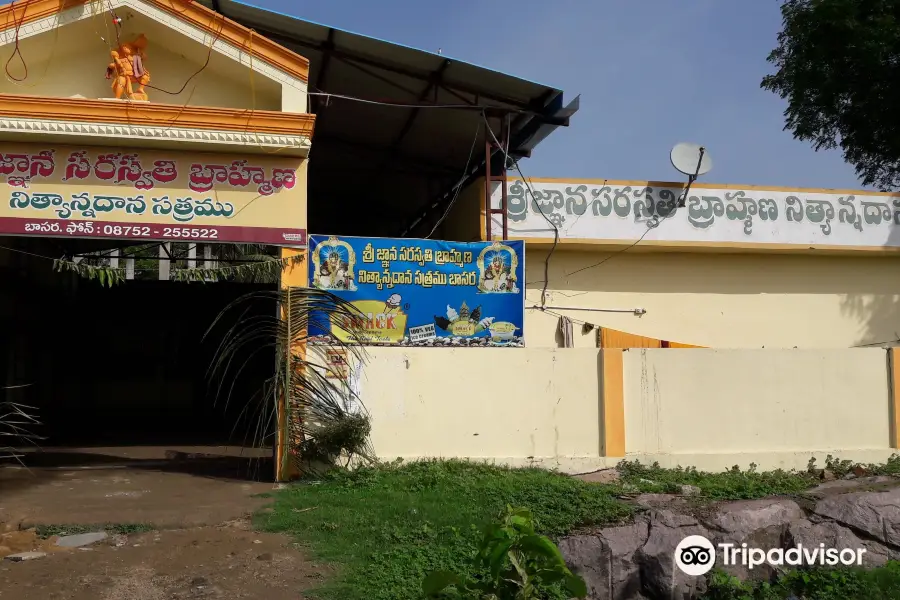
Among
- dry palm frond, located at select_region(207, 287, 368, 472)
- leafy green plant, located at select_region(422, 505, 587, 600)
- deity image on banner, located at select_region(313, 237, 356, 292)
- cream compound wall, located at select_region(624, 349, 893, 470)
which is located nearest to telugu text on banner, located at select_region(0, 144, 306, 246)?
deity image on banner, located at select_region(313, 237, 356, 292)

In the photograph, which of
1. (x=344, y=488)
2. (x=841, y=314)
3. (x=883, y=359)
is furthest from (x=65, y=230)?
(x=841, y=314)

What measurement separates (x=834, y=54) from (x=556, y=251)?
10369 mm

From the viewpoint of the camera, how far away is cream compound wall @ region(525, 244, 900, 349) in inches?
488

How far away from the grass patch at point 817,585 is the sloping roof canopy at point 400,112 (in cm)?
727

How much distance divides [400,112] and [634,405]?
6103mm

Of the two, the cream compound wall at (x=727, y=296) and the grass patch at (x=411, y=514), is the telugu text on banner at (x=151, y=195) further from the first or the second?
the cream compound wall at (x=727, y=296)

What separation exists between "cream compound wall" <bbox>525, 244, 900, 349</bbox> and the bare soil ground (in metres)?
5.59

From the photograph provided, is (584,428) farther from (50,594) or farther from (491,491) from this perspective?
(50,594)

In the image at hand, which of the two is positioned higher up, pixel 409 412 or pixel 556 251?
pixel 556 251

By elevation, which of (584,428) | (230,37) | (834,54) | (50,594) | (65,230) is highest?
(834,54)

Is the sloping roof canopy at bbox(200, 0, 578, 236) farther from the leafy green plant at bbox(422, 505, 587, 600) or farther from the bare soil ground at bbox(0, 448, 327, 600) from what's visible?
the leafy green plant at bbox(422, 505, 587, 600)

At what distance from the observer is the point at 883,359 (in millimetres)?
9859

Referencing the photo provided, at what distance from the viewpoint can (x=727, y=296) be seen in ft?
42.2

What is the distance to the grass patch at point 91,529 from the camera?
679 cm
